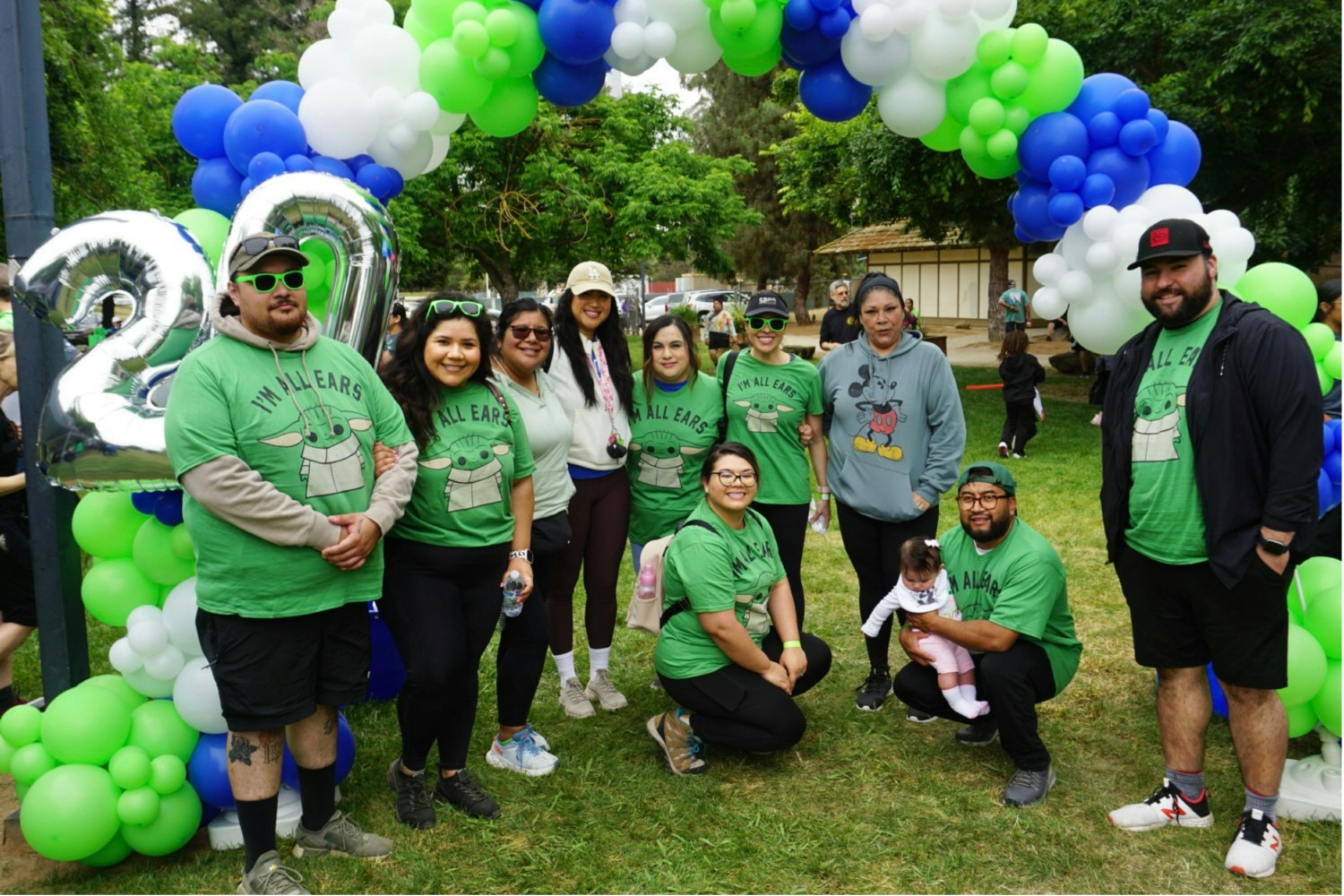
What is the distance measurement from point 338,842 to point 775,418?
238cm

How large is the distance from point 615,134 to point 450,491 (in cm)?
1751

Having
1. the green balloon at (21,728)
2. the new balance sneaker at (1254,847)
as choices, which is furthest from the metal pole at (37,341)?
the new balance sneaker at (1254,847)

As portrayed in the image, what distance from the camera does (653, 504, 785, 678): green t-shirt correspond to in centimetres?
381

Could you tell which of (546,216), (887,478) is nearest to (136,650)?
(887,478)

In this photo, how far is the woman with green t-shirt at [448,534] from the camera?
3.43 meters

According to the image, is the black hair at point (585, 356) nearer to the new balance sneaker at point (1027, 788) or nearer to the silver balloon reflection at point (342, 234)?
the silver balloon reflection at point (342, 234)

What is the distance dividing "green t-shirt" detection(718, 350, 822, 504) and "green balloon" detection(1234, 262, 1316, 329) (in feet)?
5.67

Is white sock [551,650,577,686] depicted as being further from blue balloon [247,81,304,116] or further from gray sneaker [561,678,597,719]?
blue balloon [247,81,304,116]

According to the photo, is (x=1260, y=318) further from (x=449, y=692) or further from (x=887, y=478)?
(x=449, y=692)

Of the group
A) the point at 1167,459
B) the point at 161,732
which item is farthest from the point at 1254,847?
the point at 161,732

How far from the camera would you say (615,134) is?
19859 millimetres

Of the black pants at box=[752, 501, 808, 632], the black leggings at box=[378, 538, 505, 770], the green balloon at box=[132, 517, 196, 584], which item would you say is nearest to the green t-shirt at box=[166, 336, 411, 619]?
the black leggings at box=[378, 538, 505, 770]

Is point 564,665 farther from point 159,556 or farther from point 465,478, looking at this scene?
point 159,556

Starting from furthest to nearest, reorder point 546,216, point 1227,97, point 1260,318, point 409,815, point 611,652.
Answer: point 546,216 < point 1227,97 < point 611,652 < point 409,815 < point 1260,318
